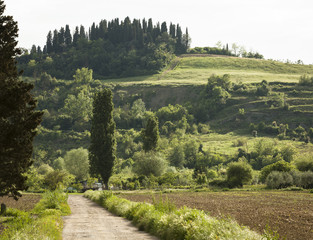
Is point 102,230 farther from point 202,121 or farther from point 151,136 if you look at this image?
point 202,121

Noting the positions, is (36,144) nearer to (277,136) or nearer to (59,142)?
(59,142)

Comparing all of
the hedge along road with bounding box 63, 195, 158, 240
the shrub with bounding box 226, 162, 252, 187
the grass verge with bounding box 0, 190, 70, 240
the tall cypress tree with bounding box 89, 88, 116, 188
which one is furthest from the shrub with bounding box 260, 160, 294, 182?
the hedge along road with bounding box 63, 195, 158, 240

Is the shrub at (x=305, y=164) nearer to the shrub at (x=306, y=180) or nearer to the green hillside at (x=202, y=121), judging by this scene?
the shrub at (x=306, y=180)

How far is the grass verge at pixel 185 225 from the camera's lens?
43.0 ft

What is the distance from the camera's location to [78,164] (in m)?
107

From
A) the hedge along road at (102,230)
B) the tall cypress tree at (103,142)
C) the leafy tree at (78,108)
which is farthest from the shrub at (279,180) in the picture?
the leafy tree at (78,108)

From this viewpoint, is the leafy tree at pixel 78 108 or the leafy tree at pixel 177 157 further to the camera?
the leafy tree at pixel 78 108

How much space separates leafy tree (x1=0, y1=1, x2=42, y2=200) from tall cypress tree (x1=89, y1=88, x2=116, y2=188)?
4605 cm

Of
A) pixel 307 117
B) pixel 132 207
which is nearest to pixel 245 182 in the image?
pixel 132 207

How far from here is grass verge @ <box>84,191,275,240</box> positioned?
13.1 m

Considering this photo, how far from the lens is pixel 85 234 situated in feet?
62.8

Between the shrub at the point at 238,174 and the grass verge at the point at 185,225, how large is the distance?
45783 millimetres

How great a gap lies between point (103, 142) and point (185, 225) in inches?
2027

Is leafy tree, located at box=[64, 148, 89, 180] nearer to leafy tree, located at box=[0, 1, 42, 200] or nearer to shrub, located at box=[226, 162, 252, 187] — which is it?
shrub, located at box=[226, 162, 252, 187]
